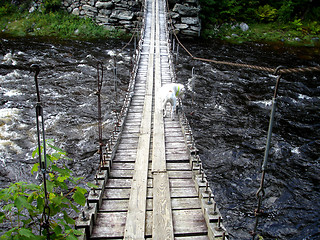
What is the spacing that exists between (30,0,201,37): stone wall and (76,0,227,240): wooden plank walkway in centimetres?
1531

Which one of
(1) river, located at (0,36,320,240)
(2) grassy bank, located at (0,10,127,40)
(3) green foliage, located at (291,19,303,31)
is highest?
(3) green foliage, located at (291,19,303,31)

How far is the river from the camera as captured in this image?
7121 millimetres

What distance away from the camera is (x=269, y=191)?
24.6ft

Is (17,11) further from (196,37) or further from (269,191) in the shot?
(269,191)

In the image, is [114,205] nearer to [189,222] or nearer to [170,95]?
[189,222]

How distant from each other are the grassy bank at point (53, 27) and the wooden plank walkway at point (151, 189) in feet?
49.0

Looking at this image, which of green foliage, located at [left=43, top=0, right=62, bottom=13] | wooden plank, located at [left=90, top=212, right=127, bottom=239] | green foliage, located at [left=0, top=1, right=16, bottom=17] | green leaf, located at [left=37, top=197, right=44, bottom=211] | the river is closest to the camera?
green leaf, located at [left=37, top=197, right=44, bottom=211]

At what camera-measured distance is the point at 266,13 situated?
25.3 m

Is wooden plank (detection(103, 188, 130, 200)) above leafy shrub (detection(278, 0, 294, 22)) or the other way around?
the other way around

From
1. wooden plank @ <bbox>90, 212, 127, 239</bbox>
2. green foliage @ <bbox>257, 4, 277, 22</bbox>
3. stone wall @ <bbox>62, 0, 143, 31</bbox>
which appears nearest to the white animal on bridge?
wooden plank @ <bbox>90, 212, 127, 239</bbox>

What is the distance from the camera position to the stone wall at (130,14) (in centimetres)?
2223

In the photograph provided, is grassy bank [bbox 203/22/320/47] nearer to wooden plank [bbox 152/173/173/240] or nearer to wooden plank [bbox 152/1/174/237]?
wooden plank [bbox 152/1/174/237]

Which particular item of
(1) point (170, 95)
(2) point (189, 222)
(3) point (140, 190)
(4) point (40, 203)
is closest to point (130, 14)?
(1) point (170, 95)

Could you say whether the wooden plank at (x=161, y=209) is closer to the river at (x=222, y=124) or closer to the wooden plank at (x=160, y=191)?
the wooden plank at (x=160, y=191)
